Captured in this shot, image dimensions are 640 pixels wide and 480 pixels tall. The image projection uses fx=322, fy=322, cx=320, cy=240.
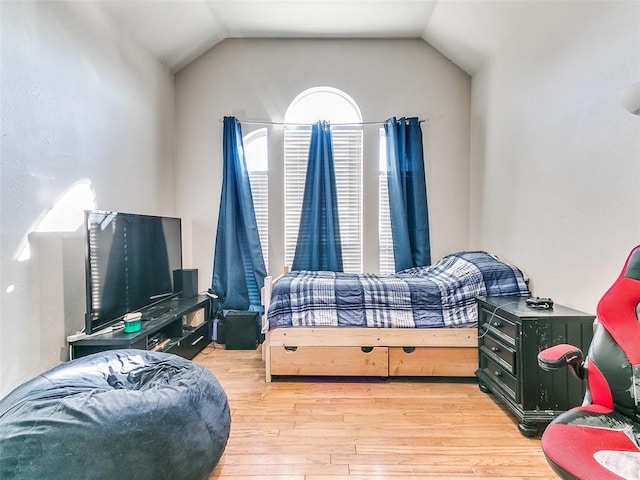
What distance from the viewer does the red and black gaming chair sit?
0.98 m

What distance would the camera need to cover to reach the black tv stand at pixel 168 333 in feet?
6.57

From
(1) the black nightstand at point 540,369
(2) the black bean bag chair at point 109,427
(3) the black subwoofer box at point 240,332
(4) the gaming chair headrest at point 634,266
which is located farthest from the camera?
(3) the black subwoofer box at point 240,332

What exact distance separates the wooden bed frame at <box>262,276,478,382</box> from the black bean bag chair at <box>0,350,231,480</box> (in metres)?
0.87

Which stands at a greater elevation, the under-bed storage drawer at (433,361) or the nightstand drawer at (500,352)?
the nightstand drawer at (500,352)

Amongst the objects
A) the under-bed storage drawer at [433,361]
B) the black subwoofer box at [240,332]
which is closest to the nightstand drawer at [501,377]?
the under-bed storage drawer at [433,361]

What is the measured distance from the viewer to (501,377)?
2082 mm

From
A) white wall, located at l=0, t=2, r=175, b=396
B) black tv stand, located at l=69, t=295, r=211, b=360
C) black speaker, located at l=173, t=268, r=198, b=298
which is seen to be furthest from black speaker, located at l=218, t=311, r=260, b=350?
white wall, located at l=0, t=2, r=175, b=396

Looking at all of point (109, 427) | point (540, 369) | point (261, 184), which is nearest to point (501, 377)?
point (540, 369)

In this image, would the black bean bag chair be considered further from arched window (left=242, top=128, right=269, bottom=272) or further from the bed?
arched window (left=242, top=128, right=269, bottom=272)

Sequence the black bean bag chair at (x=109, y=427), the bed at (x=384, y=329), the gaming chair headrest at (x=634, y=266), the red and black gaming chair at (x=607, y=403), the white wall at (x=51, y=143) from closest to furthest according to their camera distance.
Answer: the red and black gaming chair at (x=607, y=403), the black bean bag chair at (x=109, y=427), the gaming chair headrest at (x=634, y=266), the white wall at (x=51, y=143), the bed at (x=384, y=329)

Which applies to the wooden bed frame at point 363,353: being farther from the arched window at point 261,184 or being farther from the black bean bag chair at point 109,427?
the arched window at point 261,184

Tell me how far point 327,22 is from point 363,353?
3.07m

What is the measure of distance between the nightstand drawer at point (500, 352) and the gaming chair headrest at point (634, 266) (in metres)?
0.85

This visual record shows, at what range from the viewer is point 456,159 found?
138 inches
